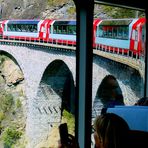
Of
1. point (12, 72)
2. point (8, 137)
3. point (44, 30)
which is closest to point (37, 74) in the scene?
point (12, 72)

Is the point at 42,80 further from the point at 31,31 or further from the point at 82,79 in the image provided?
the point at 82,79

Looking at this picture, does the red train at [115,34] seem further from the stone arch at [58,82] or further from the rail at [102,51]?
the stone arch at [58,82]

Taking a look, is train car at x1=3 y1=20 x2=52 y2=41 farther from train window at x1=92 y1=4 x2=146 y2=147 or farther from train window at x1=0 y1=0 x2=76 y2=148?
train window at x1=92 y1=4 x2=146 y2=147

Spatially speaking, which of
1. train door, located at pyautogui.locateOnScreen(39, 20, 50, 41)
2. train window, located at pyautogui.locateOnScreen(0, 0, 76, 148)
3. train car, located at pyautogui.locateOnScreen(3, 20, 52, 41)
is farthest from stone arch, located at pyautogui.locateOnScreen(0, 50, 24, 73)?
train door, located at pyautogui.locateOnScreen(39, 20, 50, 41)

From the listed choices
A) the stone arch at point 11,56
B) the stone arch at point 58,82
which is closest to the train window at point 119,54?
the stone arch at point 58,82

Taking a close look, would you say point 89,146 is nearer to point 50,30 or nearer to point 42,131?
point 50,30

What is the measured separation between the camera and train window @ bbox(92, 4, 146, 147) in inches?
158

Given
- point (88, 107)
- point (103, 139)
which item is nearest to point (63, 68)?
point (88, 107)

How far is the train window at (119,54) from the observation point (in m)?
4.02

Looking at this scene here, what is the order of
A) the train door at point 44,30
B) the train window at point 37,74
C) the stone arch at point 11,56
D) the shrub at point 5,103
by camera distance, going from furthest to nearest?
the stone arch at point 11,56
the train door at point 44,30
the train window at point 37,74
the shrub at point 5,103

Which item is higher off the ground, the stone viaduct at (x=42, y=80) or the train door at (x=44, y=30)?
the train door at (x=44, y=30)

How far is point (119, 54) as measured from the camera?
5.20m

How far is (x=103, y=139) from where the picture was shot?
84 cm

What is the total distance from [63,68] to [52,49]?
733 millimetres
